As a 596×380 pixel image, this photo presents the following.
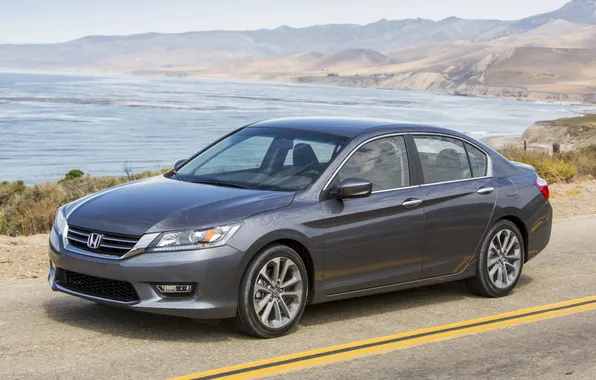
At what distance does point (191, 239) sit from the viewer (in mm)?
6496

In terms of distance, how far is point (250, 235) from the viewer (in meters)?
6.61

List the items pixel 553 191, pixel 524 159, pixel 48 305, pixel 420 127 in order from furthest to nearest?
pixel 524 159, pixel 553 191, pixel 420 127, pixel 48 305

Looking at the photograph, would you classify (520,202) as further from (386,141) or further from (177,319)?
(177,319)

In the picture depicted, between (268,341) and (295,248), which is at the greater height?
(295,248)

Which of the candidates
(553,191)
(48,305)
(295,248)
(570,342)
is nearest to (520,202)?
(570,342)

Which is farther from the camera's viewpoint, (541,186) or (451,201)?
(541,186)

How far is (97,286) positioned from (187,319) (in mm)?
981

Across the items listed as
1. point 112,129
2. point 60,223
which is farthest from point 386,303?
point 112,129

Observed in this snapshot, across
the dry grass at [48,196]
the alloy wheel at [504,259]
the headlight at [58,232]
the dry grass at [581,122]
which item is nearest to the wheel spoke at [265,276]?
the headlight at [58,232]

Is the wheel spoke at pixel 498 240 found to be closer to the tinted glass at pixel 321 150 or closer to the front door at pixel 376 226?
the front door at pixel 376 226

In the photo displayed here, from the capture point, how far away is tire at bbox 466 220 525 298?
28.0 ft

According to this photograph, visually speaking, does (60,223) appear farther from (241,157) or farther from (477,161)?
(477,161)

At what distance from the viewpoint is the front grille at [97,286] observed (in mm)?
6520

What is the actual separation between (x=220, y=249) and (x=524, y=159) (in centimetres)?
1858
